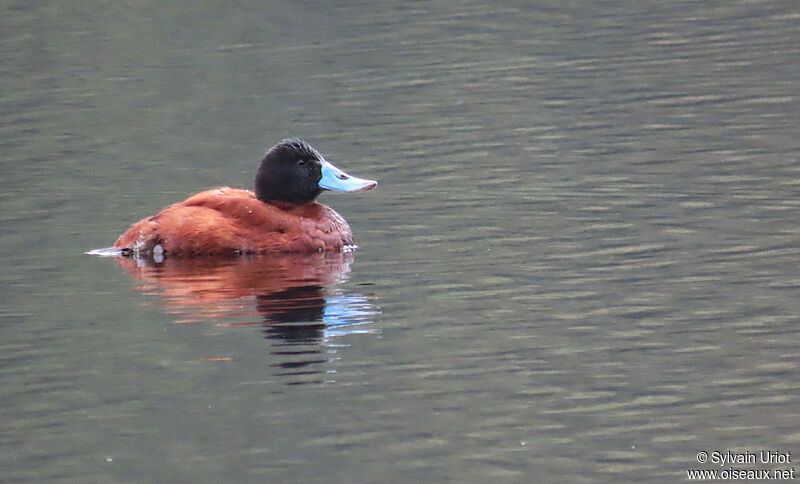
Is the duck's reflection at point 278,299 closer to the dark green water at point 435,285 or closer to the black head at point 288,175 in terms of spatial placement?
the dark green water at point 435,285

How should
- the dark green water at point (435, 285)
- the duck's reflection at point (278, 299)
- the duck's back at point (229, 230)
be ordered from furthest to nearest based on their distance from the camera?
the duck's back at point (229, 230), the duck's reflection at point (278, 299), the dark green water at point (435, 285)

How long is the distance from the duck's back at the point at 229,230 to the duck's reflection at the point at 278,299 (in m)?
0.12

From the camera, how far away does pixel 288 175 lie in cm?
1381

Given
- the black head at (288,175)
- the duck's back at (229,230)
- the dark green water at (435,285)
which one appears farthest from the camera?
the black head at (288,175)

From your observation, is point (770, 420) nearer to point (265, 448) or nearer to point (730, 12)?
point (265, 448)

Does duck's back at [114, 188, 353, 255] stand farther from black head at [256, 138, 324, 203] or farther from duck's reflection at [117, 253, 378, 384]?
black head at [256, 138, 324, 203]

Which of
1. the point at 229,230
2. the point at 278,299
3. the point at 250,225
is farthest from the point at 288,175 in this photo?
the point at 278,299

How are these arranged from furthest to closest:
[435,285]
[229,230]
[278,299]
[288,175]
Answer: [288,175] < [229,230] < [435,285] < [278,299]

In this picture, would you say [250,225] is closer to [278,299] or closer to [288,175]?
[288,175]

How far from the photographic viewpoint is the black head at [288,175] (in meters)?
13.8

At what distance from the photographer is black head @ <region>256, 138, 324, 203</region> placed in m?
13.8

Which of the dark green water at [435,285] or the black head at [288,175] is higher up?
the black head at [288,175]

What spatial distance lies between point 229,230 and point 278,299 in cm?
199

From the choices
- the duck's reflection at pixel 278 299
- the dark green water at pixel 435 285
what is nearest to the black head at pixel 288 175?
the dark green water at pixel 435 285
